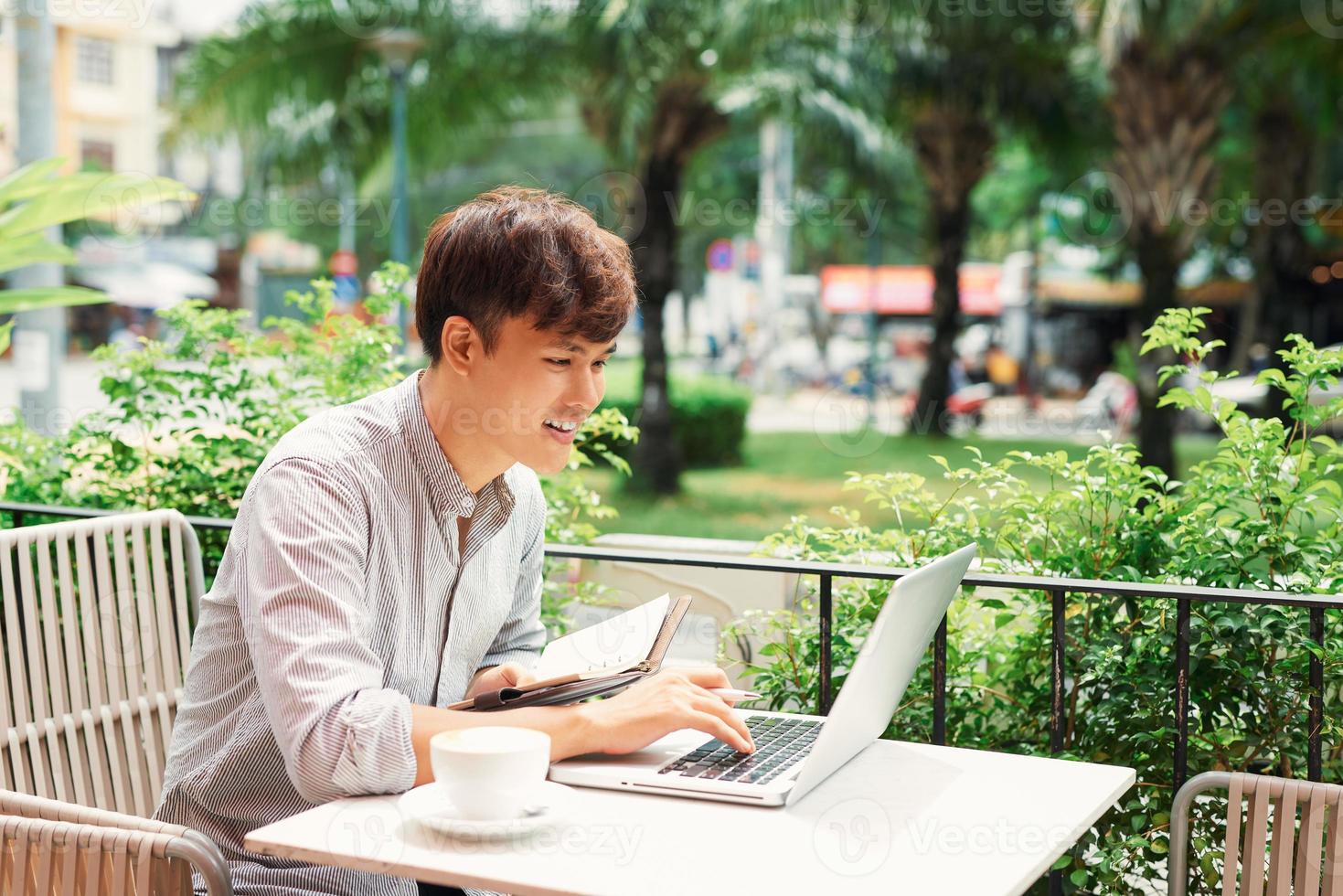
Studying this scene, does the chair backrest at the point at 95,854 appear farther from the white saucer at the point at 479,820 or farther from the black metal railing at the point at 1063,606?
the black metal railing at the point at 1063,606

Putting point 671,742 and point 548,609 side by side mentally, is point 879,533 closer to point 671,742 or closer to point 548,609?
point 548,609

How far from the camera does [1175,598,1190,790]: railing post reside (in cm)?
242

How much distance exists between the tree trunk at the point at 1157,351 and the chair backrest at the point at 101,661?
9477mm

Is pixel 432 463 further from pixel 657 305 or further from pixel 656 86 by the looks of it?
pixel 656 86

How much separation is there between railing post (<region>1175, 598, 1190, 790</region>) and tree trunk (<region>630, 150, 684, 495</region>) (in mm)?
10056

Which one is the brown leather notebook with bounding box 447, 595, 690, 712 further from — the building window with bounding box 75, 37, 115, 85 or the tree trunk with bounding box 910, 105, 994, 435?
the building window with bounding box 75, 37, 115, 85

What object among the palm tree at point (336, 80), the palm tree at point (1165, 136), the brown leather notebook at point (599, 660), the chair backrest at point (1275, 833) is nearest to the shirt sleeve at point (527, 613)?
the brown leather notebook at point (599, 660)

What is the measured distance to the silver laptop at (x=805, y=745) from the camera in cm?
168

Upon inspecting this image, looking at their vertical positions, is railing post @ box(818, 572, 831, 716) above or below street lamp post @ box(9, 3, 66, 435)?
below

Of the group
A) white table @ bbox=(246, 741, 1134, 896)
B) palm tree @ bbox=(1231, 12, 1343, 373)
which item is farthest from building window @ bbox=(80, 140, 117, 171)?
white table @ bbox=(246, 741, 1134, 896)

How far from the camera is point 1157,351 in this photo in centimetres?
1128

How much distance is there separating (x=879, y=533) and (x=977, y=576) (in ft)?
2.11

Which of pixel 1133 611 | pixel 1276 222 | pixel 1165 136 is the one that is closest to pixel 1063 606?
pixel 1133 611

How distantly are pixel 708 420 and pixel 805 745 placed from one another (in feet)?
50.2
